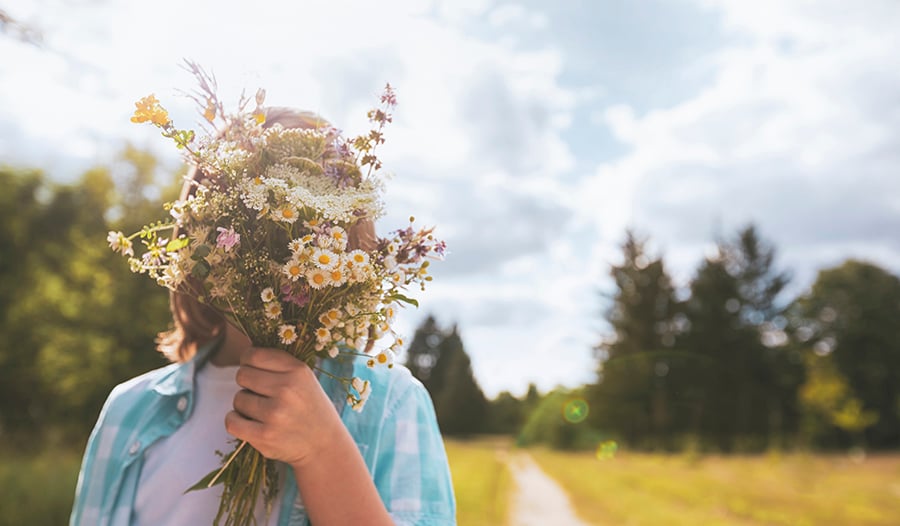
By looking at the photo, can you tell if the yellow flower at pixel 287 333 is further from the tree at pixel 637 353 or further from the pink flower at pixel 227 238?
the tree at pixel 637 353

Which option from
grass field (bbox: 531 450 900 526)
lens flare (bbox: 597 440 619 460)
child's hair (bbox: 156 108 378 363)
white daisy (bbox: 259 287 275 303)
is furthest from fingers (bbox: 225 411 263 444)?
lens flare (bbox: 597 440 619 460)

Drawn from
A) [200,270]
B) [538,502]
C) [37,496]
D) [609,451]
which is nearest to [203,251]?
[200,270]

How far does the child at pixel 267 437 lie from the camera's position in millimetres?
1309

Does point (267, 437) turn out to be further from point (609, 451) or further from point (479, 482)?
point (609, 451)

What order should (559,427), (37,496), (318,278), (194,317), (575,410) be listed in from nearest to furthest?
(318,278)
(194,317)
(37,496)
(575,410)
(559,427)

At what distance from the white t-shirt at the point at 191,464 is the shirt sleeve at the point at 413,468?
0.27m

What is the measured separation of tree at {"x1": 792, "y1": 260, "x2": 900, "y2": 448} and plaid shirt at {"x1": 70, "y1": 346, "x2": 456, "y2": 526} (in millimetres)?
35624

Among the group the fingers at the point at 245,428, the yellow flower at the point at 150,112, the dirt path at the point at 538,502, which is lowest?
the dirt path at the point at 538,502

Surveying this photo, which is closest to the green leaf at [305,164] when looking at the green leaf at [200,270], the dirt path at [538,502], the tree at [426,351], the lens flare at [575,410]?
the green leaf at [200,270]

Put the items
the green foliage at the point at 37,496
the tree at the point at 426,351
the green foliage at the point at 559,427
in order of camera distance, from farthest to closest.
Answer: the green foliage at the point at 559,427
the green foliage at the point at 37,496
the tree at the point at 426,351

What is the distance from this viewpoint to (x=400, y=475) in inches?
60.5

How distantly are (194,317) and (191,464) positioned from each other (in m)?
0.46

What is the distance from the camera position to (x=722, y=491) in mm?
15680

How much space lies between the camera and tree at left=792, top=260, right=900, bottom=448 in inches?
1286
